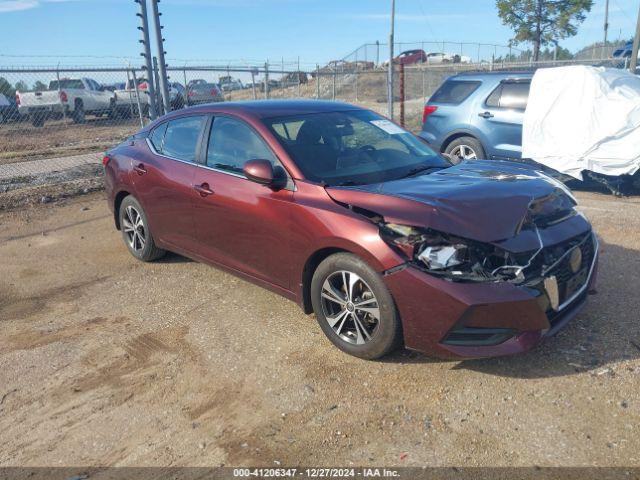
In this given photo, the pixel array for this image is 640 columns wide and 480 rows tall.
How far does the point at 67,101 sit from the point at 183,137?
692 inches

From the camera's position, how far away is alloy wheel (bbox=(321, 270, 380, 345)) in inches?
137

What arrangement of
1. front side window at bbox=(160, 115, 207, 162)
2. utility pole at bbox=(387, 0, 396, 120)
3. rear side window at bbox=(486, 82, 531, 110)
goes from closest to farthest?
1. front side window at bbox=(160, 115, 207, 162)
2. rear side window at bbox=(486, 82, 531, 110)
3. utility pole at bbox=(387, 0, 396, 120)

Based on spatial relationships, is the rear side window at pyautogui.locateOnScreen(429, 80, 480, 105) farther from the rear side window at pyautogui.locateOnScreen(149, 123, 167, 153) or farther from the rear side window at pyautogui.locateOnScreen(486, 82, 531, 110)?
the rear side window at pyautogui.locateOnScreen(149, 123, 167, 153)

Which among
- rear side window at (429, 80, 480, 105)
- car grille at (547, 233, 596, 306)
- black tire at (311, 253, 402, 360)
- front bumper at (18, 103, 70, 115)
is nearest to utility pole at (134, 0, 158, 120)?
rear side window at (429, 80, 480, 105)

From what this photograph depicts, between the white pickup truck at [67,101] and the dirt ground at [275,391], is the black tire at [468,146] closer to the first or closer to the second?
the dirt ground at [275,391]

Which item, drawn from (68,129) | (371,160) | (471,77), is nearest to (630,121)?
(471,77)

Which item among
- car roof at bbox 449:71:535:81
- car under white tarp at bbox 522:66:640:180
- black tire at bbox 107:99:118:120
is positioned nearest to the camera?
car under white tarp at bbox 522:66:640:180

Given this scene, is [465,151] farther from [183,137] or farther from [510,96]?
[183,137]

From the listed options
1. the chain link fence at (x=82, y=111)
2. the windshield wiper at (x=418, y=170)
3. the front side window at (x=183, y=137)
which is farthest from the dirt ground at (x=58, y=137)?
the windshield wiper at (x=418, y=170)

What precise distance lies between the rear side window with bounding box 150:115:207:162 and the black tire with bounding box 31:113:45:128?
16406 millimetres

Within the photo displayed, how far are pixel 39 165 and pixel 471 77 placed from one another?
8532mm

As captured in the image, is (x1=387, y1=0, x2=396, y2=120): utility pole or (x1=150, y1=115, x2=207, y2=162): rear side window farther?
(x1=387, y1=0, x2=396, y2=120): utility pole

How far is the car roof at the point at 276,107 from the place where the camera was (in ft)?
14.7

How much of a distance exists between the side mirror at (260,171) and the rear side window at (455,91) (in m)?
5.83
